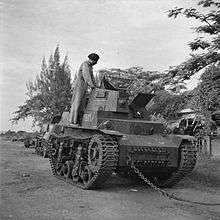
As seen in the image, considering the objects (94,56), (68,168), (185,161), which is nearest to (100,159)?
(185,161)

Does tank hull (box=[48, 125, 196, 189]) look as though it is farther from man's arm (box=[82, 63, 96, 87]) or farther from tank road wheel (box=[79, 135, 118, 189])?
man's arm (box=[82, 63, 96, 87])

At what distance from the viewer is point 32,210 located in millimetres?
6590

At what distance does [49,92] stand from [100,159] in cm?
2498

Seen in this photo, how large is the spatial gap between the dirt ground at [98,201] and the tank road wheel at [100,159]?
29cm

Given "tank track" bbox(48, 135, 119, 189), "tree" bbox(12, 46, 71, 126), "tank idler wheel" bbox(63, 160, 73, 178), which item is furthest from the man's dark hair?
"tree" bbox(12, 46, 71, 126)

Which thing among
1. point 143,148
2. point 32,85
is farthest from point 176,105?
point 32,85

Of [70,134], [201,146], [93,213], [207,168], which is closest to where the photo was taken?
[93,213]

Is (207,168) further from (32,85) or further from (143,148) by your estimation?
(32,85)

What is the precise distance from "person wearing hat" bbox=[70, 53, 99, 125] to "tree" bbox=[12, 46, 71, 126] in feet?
66.6

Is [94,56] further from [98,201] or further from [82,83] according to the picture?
[98,201]

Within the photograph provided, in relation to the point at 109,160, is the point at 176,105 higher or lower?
higher

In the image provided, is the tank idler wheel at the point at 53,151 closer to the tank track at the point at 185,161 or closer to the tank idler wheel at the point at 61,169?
the tank idler wheel at the point at 61,169

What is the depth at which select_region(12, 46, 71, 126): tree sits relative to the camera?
32031mm

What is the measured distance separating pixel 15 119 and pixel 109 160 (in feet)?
96.4
